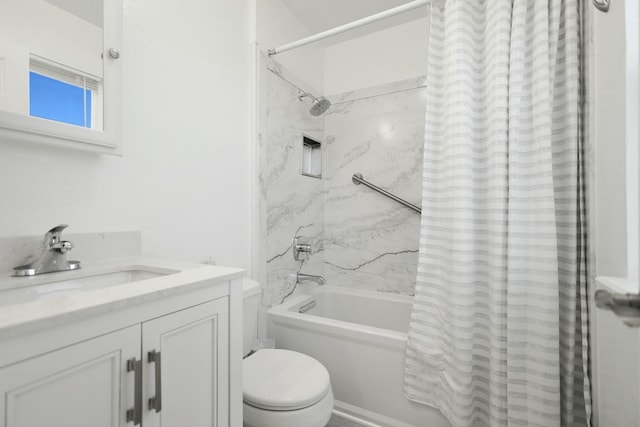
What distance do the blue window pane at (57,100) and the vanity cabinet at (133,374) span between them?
2.32ft

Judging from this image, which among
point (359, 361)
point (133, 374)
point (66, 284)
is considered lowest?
point (359, 361)

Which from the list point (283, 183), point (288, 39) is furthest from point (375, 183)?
point (288, 39)

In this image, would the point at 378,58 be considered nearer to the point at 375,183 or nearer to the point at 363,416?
the point at 375,183

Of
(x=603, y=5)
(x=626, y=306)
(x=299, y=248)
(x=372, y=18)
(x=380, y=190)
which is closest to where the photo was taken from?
(x=626, y=306)

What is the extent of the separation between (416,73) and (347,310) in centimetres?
186

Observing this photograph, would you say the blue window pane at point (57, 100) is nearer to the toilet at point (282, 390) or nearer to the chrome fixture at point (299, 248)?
the toilet at point (282, 390)

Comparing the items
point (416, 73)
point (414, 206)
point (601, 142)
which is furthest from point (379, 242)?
point (601, 142)

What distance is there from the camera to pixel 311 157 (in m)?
2.57

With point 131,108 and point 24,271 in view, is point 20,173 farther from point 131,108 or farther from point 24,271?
point 131,108

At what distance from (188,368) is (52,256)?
1.75 ft

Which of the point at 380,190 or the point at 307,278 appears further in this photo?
the point at 380,190

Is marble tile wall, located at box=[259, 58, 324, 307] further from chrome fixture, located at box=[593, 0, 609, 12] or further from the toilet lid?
chrome fixture, located at box=[593, 0, 609, 12]

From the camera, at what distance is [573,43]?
3.77 feet

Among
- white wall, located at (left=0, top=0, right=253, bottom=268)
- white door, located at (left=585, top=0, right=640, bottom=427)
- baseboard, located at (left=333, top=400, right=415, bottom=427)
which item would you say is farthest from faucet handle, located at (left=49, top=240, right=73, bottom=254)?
baseboard, located at (left=333, top=400, right=415, bottom=427)
